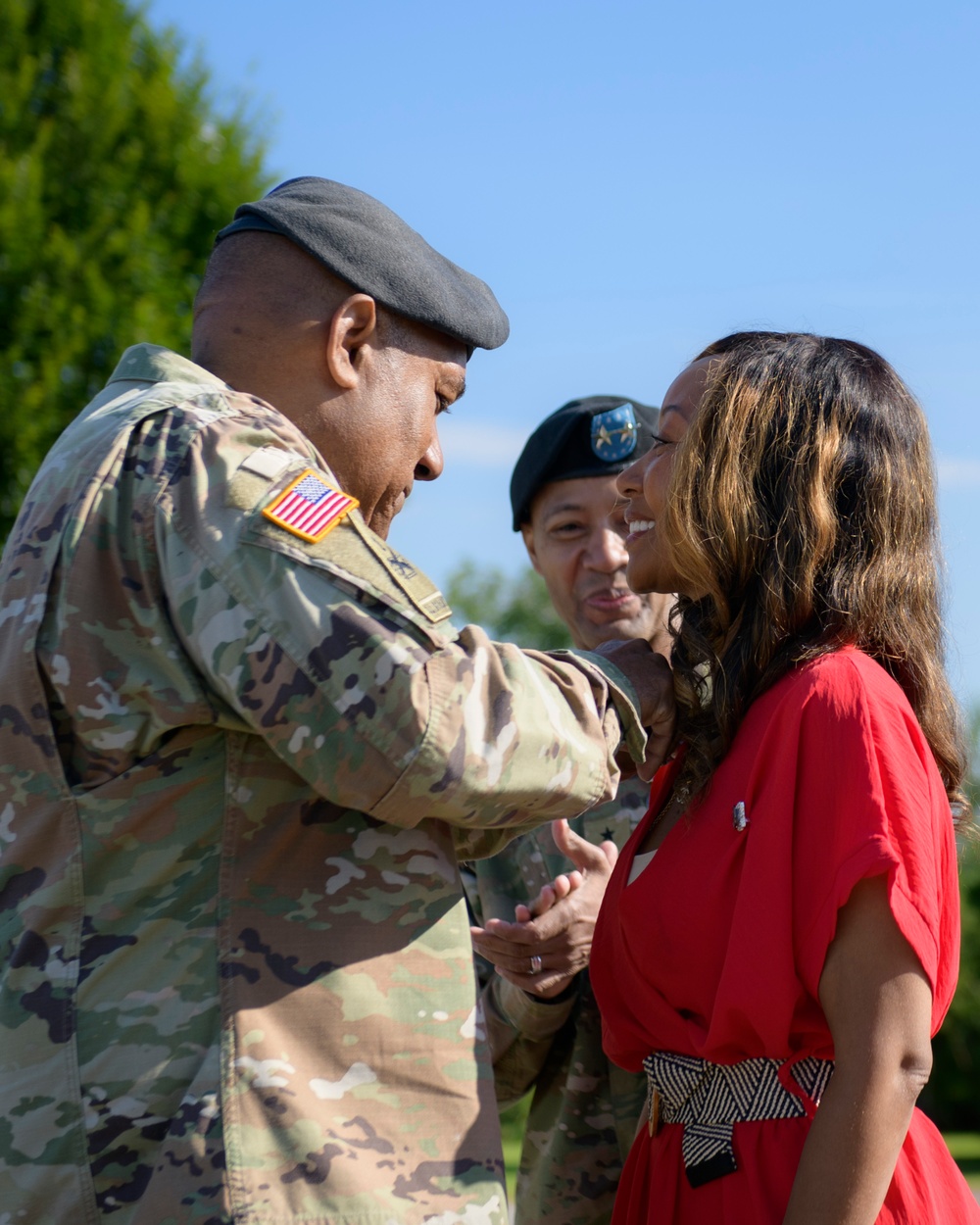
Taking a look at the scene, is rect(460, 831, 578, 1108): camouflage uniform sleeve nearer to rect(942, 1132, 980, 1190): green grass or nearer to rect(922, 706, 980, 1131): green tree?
rect(942, 1132, 980, 1190): green grass

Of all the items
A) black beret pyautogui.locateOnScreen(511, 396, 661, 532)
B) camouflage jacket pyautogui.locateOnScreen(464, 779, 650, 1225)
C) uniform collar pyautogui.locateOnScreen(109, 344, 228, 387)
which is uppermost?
uniform collar pyautogui.locateOnScreen(109, 344, 228, 387)

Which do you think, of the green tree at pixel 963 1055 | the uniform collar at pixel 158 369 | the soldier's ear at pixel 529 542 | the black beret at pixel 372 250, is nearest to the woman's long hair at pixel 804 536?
the black beret at pixel 372 250

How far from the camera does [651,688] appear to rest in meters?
2.49

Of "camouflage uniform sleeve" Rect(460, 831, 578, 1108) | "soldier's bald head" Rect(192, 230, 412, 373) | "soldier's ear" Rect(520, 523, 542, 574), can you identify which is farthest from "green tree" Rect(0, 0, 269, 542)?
"soldier's bald head" Rect(192, 230, 412, 373)

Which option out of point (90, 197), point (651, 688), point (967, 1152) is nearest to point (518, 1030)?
point (651, 688)

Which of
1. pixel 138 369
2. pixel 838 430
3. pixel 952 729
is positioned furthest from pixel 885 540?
pixel 138 369

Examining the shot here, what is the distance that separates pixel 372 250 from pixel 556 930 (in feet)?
5.18

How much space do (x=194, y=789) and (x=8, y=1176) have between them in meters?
0.63

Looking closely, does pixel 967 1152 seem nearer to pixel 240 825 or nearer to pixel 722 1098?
pixel 722 1098

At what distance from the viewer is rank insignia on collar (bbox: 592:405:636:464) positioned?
445 cm

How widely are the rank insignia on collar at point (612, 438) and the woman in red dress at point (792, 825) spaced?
1.55 m

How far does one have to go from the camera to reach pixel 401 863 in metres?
2.19

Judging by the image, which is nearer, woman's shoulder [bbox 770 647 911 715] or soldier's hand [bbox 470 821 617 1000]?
woman's shoulder [bbox 770 647 911 715]

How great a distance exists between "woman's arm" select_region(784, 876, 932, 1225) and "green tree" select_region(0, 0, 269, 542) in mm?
9758
